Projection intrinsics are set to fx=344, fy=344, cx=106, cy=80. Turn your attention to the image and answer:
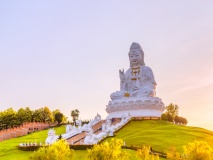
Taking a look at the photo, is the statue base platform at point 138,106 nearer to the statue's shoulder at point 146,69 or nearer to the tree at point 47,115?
the statue's shoulder at point 146,69

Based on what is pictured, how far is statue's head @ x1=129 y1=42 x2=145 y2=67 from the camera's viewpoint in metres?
50.6

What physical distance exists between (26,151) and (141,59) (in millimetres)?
27681

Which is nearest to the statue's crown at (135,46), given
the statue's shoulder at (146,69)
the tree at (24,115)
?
the statue's shoulder at (146,69)

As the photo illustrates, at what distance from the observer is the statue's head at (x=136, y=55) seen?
5062 cm

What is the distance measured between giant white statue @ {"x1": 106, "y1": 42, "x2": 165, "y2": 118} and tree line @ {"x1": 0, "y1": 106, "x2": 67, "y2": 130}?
19.3 m

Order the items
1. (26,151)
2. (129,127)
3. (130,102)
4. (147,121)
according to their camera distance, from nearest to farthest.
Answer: (26,151) → (129,127) → (147,121) → (130,102)

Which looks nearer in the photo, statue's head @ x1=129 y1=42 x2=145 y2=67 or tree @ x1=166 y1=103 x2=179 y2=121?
statue's head @ x1=129 y1=42 x2=145 y2=67

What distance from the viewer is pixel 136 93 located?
4797 centimetres

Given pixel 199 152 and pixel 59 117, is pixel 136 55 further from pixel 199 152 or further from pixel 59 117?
pixel 199 152

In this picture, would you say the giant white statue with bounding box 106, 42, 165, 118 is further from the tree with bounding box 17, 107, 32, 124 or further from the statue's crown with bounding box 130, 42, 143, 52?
the tree with bounding box 17, 107, 32, 124

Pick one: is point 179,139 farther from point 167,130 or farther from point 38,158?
point 38,158

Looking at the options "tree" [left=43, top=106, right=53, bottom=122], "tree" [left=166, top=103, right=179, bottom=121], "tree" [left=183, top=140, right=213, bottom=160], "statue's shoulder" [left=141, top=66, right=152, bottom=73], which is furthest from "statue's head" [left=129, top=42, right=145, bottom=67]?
"tree" [left=183, top=140, right=213, bottom=160]

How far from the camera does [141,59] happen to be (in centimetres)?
5116

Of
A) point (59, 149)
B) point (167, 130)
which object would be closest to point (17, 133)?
point (167, 130)
